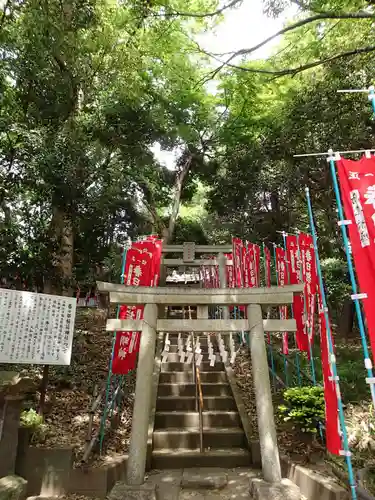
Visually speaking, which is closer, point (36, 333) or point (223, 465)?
point (36, 333)

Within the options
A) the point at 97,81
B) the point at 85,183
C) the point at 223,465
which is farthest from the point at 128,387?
the point at 97,81

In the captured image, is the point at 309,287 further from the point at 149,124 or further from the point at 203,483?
the point at 149,124

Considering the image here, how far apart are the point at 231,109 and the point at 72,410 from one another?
1431cm

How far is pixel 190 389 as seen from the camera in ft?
26.8

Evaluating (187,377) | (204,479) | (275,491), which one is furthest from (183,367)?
(275,491)

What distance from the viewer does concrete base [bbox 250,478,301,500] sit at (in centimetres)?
477

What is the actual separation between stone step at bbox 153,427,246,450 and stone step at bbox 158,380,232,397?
4.22 feet

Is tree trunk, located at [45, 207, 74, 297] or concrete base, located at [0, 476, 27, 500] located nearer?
concrete base, located at [0, 476, 27, 500]

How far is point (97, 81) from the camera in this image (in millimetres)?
11305

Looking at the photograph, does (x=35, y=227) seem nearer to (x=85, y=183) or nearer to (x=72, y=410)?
(x=85, y=183)

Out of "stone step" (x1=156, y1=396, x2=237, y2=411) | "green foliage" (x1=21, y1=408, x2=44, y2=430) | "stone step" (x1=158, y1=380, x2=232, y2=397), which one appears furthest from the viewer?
"stone step" (x1=158, y1=380, x2=232, y2=397)

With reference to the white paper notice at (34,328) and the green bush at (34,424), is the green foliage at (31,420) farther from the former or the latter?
the white paper notice at (34,328)

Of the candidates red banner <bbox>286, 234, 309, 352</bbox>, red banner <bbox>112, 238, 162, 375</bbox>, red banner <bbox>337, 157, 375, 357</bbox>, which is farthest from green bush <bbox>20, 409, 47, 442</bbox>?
red banner <bbox>337, 157, 375, 357</bbox>

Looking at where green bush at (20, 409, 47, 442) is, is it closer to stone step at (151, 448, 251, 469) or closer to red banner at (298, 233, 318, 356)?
stone step at (151, 448, 251, 469)
